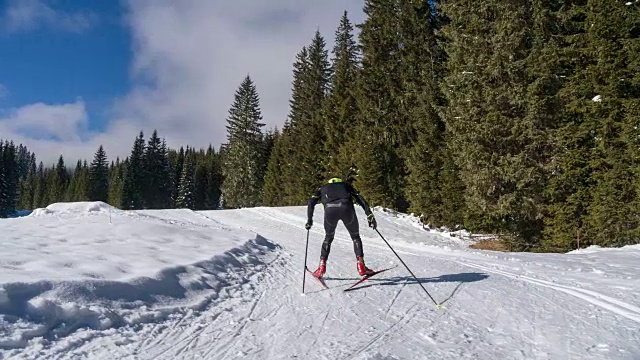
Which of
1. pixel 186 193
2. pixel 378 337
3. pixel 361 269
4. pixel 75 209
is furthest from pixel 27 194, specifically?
pixel 378 337

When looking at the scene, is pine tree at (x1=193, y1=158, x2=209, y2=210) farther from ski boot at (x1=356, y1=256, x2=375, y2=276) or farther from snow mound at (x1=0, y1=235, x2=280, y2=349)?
snow mound at (x1=0, y1=235, x2=280, y2=349)

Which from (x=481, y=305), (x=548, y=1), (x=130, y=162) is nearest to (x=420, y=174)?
(x=548, y=1)

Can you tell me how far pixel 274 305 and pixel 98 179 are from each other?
307 ft

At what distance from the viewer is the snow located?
4.51 metres

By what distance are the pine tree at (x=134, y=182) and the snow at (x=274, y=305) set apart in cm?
7083

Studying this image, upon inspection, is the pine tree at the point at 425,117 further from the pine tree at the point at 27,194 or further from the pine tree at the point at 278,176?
the pine tree at the point at 27,194

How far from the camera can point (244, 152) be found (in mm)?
53938

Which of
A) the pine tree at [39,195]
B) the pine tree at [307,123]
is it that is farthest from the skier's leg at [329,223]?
the pine tree at [39,195]

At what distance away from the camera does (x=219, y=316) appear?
5.70 m

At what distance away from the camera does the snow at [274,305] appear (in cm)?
451

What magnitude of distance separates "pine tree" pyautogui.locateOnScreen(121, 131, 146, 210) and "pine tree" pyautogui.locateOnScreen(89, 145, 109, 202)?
14.2 meters

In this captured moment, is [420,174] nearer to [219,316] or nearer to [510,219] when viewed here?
[510,219]

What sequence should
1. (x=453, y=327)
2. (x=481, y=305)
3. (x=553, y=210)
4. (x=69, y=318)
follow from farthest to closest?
(x=553, y=210) → (x=481, y=305) → (x=453, y=327) → (x=69, y=318)

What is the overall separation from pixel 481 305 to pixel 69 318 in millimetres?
5685
